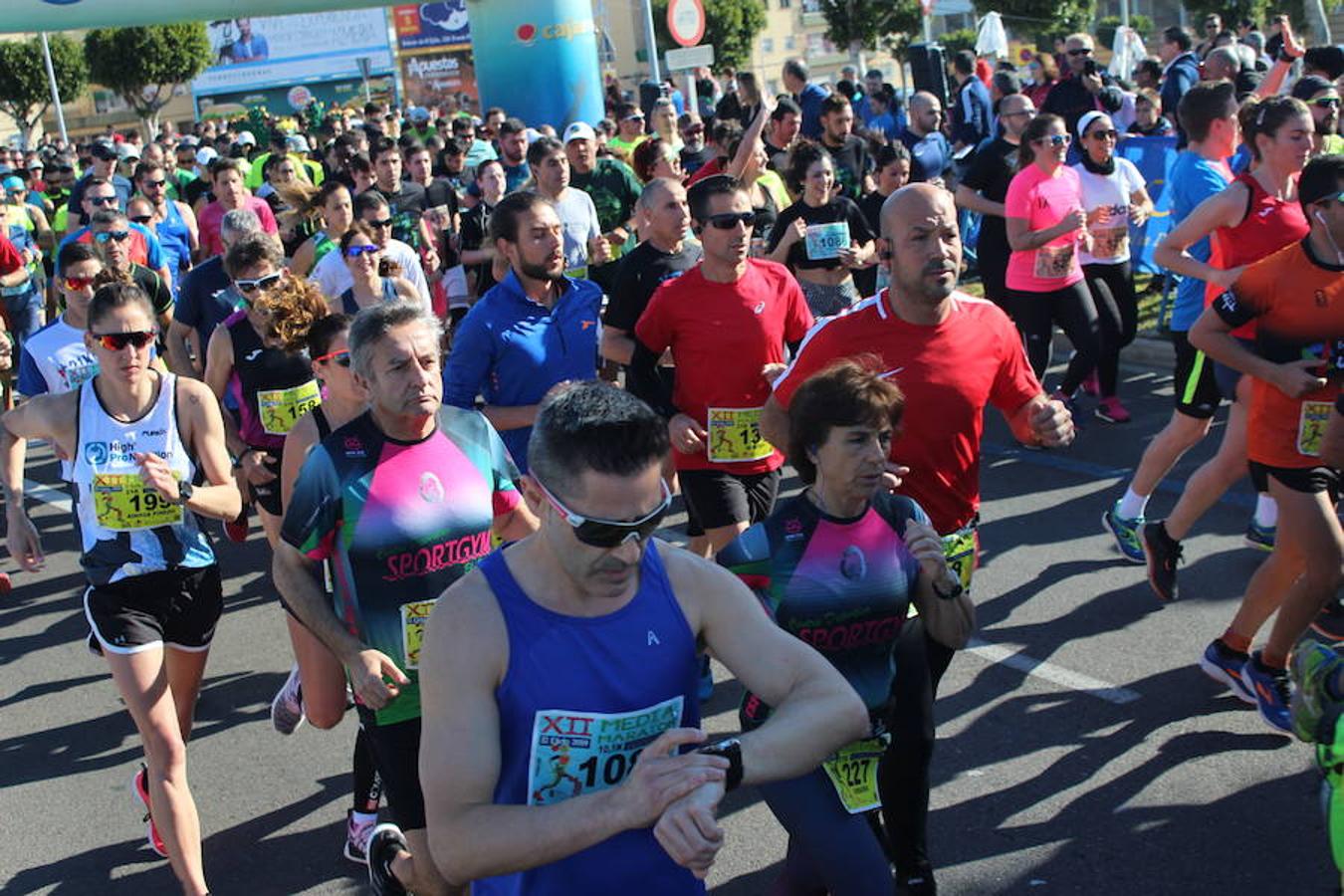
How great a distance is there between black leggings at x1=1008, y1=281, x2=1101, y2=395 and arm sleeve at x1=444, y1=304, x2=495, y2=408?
4.17 metres

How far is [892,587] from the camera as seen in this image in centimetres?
357

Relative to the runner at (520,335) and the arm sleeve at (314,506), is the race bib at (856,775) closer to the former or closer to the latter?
the arm sleeve at (314,506)

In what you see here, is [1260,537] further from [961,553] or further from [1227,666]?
[961,553]

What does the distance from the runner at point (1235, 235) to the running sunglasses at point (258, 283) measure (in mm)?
3559

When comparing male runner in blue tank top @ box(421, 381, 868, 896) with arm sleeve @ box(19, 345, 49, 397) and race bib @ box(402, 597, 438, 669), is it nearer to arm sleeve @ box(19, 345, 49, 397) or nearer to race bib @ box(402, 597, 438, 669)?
race bib @ box(402, 597, 438, 669)

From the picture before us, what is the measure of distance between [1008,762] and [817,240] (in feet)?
12.2

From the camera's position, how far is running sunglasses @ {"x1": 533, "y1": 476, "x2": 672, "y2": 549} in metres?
2.34

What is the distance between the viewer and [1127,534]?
6.49 meters

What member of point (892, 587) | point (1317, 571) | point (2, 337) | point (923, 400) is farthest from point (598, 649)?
point (2, 337)

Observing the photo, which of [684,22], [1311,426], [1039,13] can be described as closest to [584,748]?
[1311,426]

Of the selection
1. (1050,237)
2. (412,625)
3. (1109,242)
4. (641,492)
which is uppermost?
(641,492)

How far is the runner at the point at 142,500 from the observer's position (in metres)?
4.48

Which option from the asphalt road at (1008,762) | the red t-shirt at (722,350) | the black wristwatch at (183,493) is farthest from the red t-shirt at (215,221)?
the black wristwatch at (183,493)

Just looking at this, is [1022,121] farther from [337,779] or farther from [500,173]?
[337,779]
